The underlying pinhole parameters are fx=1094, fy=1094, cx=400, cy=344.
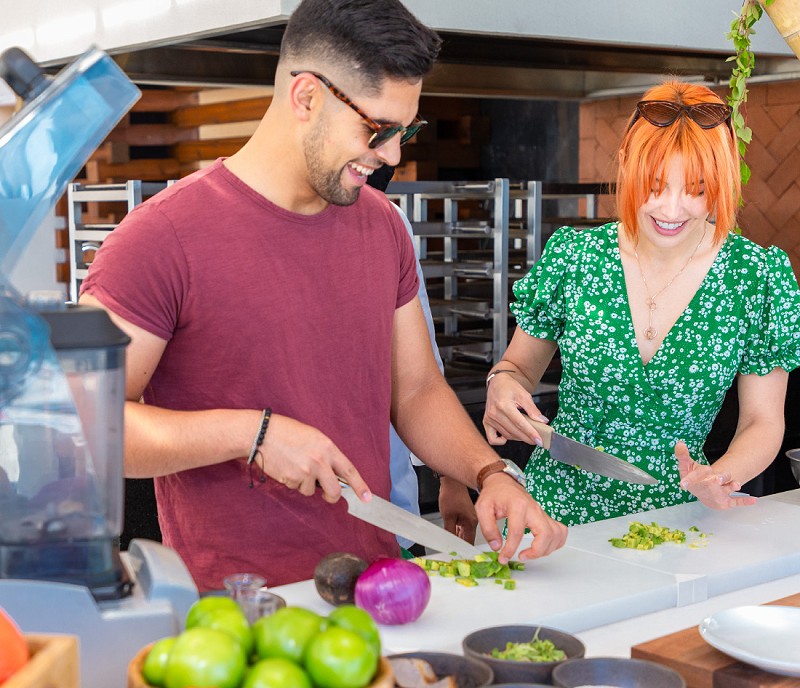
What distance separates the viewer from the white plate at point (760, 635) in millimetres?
1395

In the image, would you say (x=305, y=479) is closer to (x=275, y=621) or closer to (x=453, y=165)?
(x=275, y=621)

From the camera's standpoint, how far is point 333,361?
77.0 inches

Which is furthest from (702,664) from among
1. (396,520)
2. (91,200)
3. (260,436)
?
(91,200)

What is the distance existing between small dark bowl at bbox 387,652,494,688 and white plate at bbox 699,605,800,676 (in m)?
0.38

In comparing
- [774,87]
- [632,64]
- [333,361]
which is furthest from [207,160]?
[333,361]

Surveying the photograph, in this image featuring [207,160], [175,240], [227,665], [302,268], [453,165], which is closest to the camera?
[227,665]

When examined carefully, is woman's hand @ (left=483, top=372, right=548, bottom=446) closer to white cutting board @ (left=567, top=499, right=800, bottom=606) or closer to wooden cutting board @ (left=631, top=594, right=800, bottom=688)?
white cutting board @ (left=567, top=499, right=800, bottom=606)

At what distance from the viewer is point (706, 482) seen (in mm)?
2148

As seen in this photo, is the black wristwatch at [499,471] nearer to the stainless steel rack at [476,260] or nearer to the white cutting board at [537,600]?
the white cutting board at [537,600]

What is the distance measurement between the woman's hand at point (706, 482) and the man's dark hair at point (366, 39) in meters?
0.89

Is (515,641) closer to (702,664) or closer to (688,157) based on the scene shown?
(702,664)

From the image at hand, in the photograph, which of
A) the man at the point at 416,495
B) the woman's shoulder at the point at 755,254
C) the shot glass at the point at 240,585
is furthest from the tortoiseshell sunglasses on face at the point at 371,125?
the woman's shoulder at the point at 755,254

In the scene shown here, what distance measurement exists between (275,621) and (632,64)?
11.5 feet

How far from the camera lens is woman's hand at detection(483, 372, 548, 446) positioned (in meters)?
2.25
